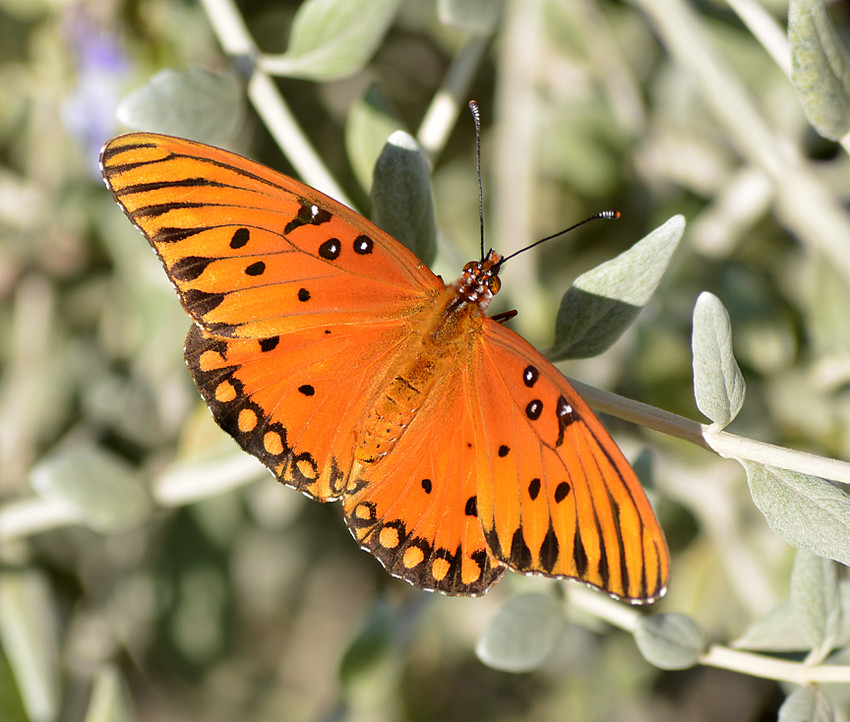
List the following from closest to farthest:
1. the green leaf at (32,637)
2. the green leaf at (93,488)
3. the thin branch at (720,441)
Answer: the thin branch at (720,441) < the green leaf at (93,488) < the green leaf at (32,637)

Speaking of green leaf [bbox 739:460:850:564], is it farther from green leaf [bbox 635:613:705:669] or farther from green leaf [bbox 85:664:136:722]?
green leaf [bbox 85:664:136:722]

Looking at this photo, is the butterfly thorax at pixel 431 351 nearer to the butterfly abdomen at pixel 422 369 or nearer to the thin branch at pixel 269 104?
the butterfly abdomen at pixel 422 369

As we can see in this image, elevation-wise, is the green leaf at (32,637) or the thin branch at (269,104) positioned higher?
the thin branch at (269,104)

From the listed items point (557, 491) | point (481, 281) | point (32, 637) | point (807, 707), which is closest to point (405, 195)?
point (481, 281)

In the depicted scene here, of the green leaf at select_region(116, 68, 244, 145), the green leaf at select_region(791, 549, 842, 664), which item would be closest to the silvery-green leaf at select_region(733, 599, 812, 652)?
the green leaf at select_region(791, 549, 842, 664)

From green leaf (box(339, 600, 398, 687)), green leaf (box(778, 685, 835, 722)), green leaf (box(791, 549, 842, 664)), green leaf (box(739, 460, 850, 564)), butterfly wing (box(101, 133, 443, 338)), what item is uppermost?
butterfly wing (box(101, 133, 443, 338))

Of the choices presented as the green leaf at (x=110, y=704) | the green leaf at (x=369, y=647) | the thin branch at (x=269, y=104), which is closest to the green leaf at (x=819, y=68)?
the thin branch at (x=269, y=104)
